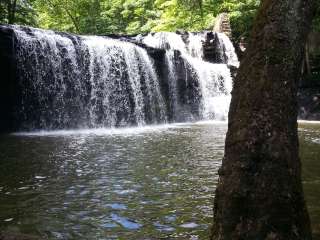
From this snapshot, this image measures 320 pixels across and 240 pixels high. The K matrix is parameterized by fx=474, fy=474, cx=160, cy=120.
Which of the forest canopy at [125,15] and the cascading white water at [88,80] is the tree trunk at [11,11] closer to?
the forest canopy at [125,15]

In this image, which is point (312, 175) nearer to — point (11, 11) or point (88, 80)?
point (88, 80)

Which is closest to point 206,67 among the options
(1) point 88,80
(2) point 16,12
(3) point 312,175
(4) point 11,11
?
(1) point 88,80

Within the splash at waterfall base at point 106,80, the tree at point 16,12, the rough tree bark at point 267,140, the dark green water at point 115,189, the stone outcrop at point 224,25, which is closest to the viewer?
the rough tree bark at point 267,140

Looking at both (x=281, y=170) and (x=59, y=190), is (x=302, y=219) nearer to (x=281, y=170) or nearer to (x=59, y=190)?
(x=281, y=170)

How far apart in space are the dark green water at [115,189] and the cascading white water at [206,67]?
495 inches

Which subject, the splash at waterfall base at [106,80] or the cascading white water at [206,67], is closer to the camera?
the splash at waterfall base at [106,80]

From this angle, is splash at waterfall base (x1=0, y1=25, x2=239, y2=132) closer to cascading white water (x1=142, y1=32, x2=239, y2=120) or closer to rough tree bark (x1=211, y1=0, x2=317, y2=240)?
cascading white water (x1=142, y1=32, x2=239, y2=120)

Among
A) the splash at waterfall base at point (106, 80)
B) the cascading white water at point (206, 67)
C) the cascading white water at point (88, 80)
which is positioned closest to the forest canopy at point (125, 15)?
the cascading white water at point (206, 67)

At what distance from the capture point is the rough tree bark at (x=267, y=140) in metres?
3.26

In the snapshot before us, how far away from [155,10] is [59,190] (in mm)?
33984

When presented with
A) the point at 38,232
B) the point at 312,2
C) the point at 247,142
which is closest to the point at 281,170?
the point at 247,142

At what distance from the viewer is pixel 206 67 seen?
2595 centimetres

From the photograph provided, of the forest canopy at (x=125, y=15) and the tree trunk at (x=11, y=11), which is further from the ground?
the forest canopy at (x=125, y=15)

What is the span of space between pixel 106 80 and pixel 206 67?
21.3ft
